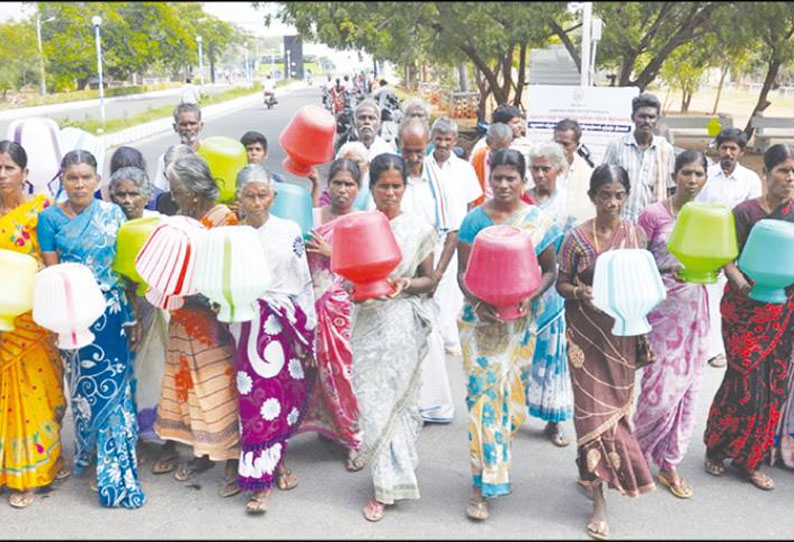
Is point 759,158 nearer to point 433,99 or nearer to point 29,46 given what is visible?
point 433,99

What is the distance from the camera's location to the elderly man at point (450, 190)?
427 cm

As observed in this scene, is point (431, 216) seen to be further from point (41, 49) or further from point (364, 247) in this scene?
point (41, 49)

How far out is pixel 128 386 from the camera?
309 centimetres

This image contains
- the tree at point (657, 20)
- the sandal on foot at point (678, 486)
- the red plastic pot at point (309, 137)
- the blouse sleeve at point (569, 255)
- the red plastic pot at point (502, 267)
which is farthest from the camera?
the red plastic pot at point (309, 137)

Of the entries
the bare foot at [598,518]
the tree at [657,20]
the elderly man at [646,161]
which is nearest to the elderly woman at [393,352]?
the bare foot at [598,518]

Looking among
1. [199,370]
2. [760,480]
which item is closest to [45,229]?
[199,370]

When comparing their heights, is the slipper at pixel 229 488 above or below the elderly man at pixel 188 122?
below

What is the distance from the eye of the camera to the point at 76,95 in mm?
6621

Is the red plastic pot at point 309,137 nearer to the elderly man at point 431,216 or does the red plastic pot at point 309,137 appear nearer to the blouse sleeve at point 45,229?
the elderly man at point 431,216

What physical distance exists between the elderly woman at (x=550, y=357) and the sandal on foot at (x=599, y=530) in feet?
2.61

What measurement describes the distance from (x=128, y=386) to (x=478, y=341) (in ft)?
4.46

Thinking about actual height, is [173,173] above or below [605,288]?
above

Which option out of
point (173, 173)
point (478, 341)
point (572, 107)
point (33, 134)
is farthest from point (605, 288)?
point (572, 107)

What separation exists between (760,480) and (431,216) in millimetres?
1957
